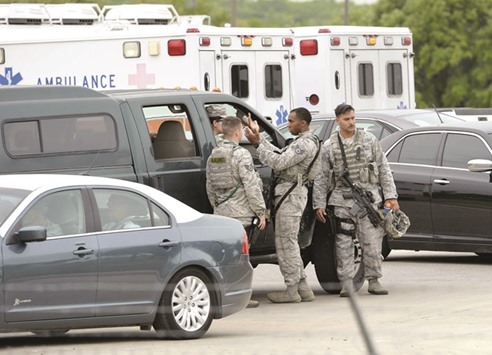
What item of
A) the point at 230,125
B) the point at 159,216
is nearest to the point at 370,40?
the point at 230,125

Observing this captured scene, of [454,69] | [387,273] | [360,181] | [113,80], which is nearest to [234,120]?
[360,181]

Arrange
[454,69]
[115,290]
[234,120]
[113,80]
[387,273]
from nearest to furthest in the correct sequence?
[115,290] → [234,120] → [387,273] → [113,80] → [454,69]

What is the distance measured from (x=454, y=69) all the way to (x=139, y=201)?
186 ft

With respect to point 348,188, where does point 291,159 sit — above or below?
above

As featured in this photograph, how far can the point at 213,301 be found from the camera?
37.6 ft

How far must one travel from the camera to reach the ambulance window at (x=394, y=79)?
25266 millimetres

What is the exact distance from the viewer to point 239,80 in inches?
882

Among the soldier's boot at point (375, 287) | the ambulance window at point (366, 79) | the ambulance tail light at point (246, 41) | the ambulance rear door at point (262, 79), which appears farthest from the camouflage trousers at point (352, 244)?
the ambulance window at point (366, 79)

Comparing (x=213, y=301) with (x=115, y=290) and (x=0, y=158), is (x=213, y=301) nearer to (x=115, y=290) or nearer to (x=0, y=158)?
(x=115, y=290)

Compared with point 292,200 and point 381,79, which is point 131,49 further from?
point 292,200

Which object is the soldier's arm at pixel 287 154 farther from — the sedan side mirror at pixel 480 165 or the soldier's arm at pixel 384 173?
the sedan side mirror at pixel 480 165

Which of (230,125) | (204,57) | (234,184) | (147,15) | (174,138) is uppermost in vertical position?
(147,15)

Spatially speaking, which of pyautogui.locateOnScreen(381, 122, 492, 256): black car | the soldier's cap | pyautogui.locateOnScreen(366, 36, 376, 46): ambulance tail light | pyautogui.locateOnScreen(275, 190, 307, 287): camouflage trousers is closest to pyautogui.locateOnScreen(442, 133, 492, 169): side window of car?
pyautogui.locateOnScreen(381, 122, 492, 256): black car

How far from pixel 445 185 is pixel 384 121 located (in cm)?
314
